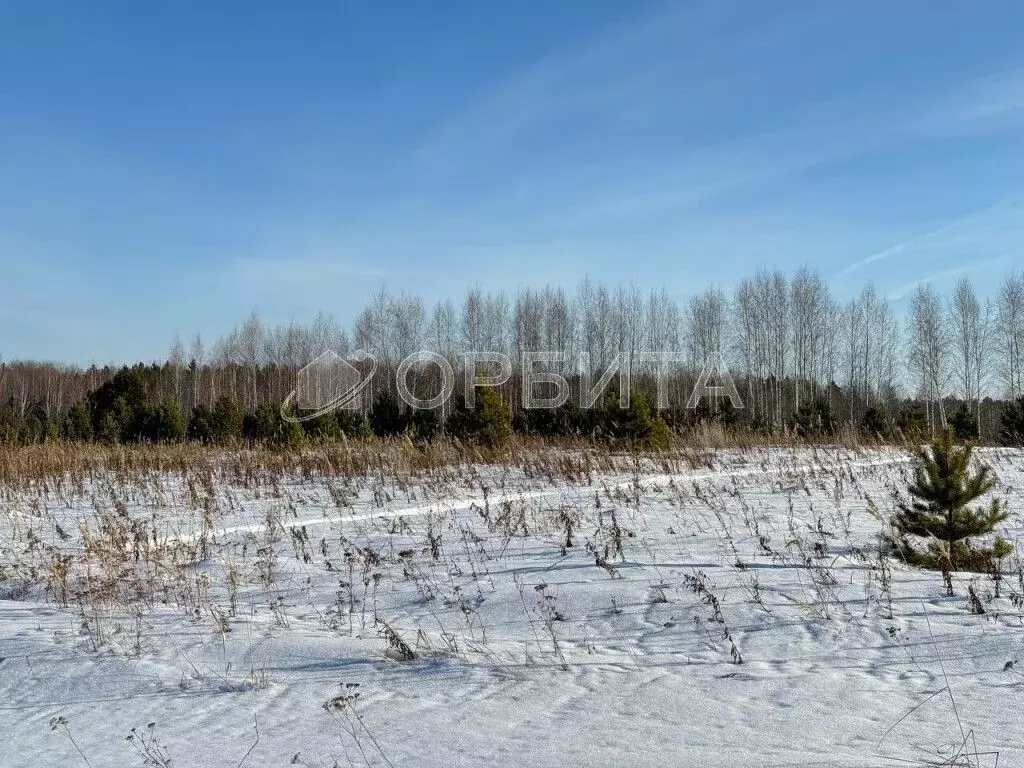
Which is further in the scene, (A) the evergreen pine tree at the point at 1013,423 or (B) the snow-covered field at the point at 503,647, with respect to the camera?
(A) the evergreen pine tree at the point at 1013,423

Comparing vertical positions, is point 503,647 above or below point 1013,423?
below

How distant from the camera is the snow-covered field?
256 cm

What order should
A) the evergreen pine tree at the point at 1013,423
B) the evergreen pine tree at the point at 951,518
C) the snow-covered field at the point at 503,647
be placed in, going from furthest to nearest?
the evergreen pine tree at the point at 1013,423, the evergreen pine tree at the point at 951,518, the snow-covered field at the point at 503,647

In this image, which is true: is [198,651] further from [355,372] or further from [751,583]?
[355,372]

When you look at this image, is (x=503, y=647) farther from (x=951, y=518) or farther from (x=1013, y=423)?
(x=1013, y=423)

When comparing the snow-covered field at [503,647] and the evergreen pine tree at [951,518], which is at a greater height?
the evergreen pine tree at [951,518]

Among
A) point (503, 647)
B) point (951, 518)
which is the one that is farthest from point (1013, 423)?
point (503, 647)

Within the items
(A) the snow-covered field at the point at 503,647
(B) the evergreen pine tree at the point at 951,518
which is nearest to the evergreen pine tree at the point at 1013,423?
(A) the snow-covered field at the point at 503,647

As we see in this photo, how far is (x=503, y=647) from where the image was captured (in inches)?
142

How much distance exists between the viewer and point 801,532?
6227 millimetres

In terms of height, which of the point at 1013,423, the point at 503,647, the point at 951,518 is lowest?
the point at 503,647

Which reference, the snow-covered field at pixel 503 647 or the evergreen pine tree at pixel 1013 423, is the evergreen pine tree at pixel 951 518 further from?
the evergreen pine tree at pixel 1013 423

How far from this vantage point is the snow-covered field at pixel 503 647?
2.56 metres

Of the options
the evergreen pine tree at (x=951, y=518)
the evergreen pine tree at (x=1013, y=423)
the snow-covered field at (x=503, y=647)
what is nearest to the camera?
the snow-covered field at (x=503, y=647)
